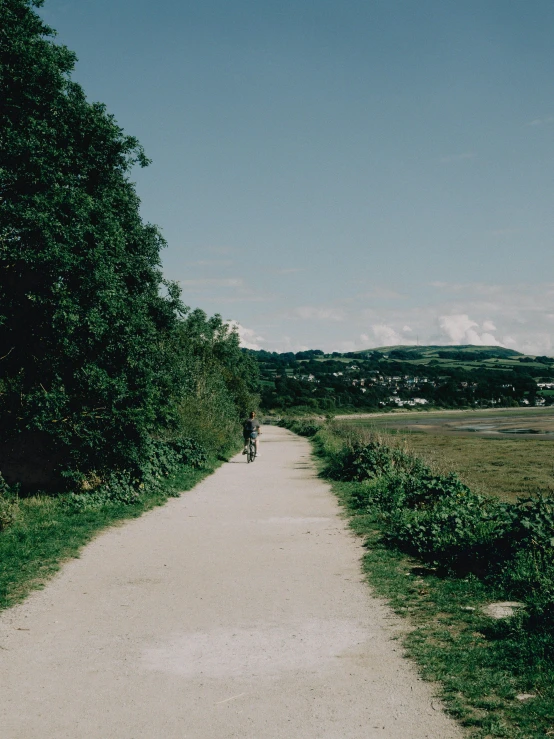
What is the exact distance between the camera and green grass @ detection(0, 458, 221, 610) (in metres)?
7.28

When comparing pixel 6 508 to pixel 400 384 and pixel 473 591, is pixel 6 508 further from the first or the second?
pixel 400 384

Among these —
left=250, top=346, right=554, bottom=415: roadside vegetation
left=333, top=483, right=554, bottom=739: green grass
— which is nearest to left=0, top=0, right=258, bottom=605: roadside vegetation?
left=333, top=483, right=554, bottom=739: green grass

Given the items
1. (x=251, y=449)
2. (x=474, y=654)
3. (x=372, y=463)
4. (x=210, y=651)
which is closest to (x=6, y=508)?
(x=210, y=651)

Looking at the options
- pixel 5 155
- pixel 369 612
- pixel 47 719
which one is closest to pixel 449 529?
pixel 369 612

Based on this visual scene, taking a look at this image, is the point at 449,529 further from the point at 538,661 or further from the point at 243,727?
the point at 243,727

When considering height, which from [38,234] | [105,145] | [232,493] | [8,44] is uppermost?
[8,44]

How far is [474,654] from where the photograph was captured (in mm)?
4945

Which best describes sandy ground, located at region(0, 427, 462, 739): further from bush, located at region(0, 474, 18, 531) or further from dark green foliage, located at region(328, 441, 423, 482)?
dark green foliage, located at region(328, 441, 423, 482)

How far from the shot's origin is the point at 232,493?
51.0ft

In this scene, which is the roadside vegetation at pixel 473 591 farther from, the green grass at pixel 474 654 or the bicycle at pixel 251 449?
the bicycle at pixel 251 449

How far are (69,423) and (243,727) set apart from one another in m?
10.9

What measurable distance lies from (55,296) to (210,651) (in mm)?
9559

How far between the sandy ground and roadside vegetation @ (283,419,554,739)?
296 mm

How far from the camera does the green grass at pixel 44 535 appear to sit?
7.28 meters
